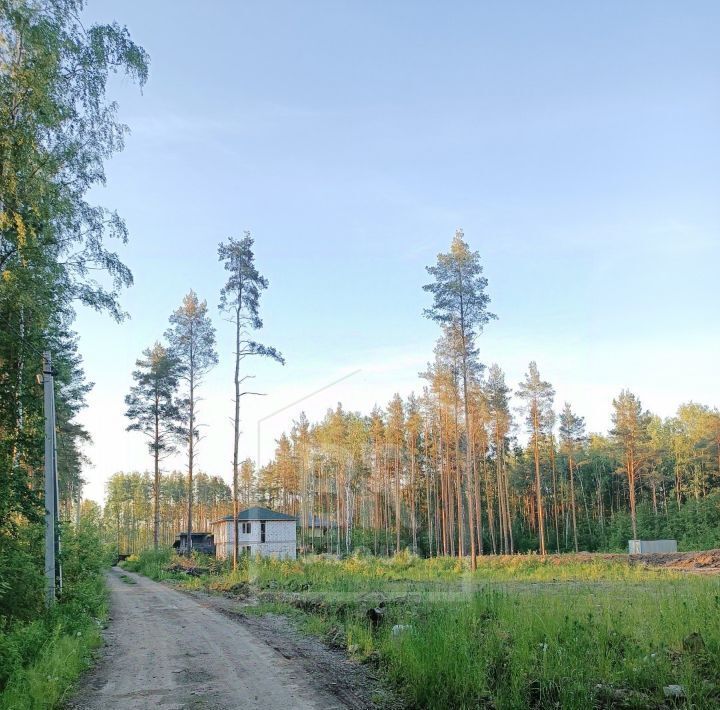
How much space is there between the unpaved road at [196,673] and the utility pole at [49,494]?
1.72 m

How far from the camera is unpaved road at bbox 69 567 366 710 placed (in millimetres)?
7047

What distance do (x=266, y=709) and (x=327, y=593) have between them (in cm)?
1033

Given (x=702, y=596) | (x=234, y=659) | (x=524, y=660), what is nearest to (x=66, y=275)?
(x=234, y=659)

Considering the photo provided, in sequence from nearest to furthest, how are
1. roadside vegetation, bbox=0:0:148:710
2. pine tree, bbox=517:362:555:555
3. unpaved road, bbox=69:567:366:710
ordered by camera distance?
unpaved road, bbox=69:567:366:710, roadside vegetation, bbox=0:0:148:710, pine tree, bbox=517:362:555:555

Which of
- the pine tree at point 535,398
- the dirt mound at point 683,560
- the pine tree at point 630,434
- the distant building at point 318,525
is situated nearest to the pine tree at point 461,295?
the dirt mound at point 683,560

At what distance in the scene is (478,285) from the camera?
93.0 ft

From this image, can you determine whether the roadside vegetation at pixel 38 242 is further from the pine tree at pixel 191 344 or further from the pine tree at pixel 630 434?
the pine tree at pixel 630 434

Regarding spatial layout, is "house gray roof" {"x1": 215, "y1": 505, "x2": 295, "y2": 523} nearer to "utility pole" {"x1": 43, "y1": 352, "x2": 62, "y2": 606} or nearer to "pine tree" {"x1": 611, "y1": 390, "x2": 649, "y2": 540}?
"pine tree" {"x1": 611, "y1": 390, "x2": 649, "y2": 540}

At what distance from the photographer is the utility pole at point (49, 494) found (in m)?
12.4

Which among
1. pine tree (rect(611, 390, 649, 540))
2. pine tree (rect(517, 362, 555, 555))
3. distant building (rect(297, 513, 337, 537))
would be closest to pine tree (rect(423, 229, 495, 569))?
pine tree (rect(517, 362, 555, 555))

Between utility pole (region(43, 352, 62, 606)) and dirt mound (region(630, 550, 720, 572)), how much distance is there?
82.9ft

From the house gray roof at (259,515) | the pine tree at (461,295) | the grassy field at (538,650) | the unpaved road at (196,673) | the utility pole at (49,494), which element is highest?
the pine tree at (461,295)

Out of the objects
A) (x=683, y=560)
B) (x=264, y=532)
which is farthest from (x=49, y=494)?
(x=264, y=532)

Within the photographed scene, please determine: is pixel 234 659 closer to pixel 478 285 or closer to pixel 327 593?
pixel 327 593
